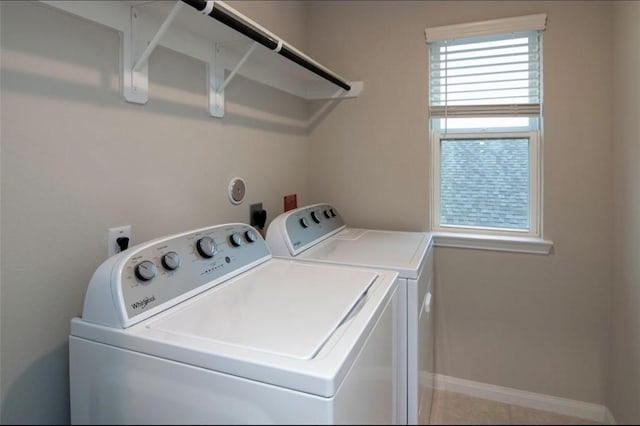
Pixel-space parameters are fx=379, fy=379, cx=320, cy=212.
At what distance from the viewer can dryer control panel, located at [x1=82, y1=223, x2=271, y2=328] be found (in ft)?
2.72

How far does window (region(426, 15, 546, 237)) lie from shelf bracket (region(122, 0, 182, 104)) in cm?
148

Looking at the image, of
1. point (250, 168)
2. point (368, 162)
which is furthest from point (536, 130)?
point (250, 168)

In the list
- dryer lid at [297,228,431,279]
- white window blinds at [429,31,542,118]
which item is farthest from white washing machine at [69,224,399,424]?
white window blinds at [429,31,542,118]

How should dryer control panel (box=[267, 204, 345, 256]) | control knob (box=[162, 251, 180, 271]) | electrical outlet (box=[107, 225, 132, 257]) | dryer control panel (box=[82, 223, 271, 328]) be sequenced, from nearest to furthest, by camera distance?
dryer control panel (box=[82, 223, 271, 328]) < control knob (box=[162, 251, 180, 271]) < electrical outlet (box=[107, 225, 132, 257]) < dryer control panel (box=[267, 204, 345, 256])

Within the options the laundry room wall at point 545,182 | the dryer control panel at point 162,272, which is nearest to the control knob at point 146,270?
the dryer control panel at point 162,272

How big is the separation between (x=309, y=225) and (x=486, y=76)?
1.24 m

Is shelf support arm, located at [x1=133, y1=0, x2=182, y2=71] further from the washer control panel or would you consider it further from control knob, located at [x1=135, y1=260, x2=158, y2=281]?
the washer control panel

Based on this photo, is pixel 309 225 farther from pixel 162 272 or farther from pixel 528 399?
pixel 528 399

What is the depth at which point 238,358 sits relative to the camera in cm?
69

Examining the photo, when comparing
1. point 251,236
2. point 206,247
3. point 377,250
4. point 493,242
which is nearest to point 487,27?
point 493,242

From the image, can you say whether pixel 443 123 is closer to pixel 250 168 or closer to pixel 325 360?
pixel 250 168

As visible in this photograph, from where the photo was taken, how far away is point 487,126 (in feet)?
6.64

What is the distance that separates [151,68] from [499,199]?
69.6 inches

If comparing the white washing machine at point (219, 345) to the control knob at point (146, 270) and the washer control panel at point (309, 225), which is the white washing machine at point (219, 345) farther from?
the washer control panel at point (309, 225)
